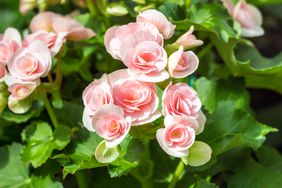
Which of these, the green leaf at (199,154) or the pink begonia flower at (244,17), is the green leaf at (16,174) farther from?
the pink begonia flower at (244,17)

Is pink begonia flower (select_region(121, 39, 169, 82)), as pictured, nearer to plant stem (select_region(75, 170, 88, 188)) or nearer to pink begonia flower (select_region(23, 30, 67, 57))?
pink begonia flower (select_region(23, 30, 67, 57))

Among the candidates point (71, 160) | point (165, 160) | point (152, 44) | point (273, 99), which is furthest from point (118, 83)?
point (273, 99)

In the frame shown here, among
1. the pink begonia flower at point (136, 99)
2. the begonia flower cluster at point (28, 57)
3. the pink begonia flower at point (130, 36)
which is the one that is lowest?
the begonia flower cluster at point (28, 57)

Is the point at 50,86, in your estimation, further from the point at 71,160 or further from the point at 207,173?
the point at 207,173

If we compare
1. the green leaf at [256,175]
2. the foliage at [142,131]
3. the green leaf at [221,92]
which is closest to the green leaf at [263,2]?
the foliage at [142,131]

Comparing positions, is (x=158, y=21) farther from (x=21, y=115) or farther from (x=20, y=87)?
(x=21, y=115)

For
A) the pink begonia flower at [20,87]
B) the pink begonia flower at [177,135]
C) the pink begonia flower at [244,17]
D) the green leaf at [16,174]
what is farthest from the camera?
the pink begonia flower at [244,17]
